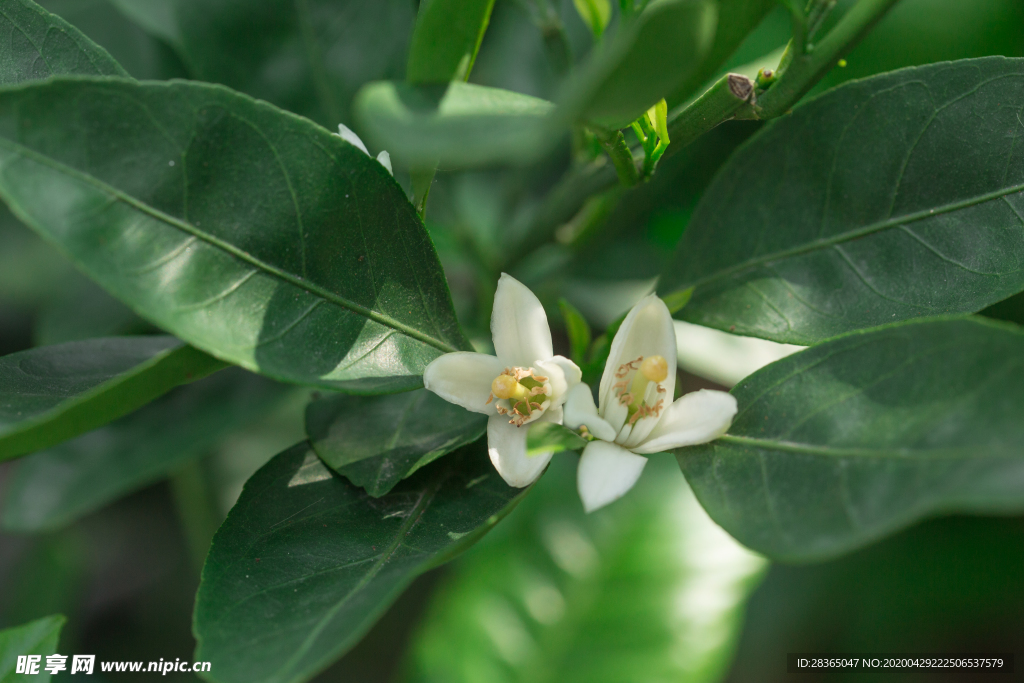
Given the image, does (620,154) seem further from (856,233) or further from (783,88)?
(856,233)

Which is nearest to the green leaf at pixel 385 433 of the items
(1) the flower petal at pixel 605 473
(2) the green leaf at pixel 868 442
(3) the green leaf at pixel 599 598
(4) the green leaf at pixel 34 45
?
(1) the flower petal at pixel 605 473

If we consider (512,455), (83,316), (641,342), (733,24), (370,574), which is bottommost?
(370,574)

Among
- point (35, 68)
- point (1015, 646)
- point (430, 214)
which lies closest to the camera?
point (35, 68)

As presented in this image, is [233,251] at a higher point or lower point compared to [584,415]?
higher

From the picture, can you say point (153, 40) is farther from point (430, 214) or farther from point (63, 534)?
point (63, 534)

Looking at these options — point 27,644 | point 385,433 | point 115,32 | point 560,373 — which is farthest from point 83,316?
point 560,373

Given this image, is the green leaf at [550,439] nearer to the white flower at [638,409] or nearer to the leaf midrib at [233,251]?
the white flower at [638,409]

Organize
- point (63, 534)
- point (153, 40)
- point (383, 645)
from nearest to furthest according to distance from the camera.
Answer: point (153, 40) < point (63, 534) < point (383, 645)

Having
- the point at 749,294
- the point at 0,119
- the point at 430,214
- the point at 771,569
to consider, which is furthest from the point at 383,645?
the point at 0,119
